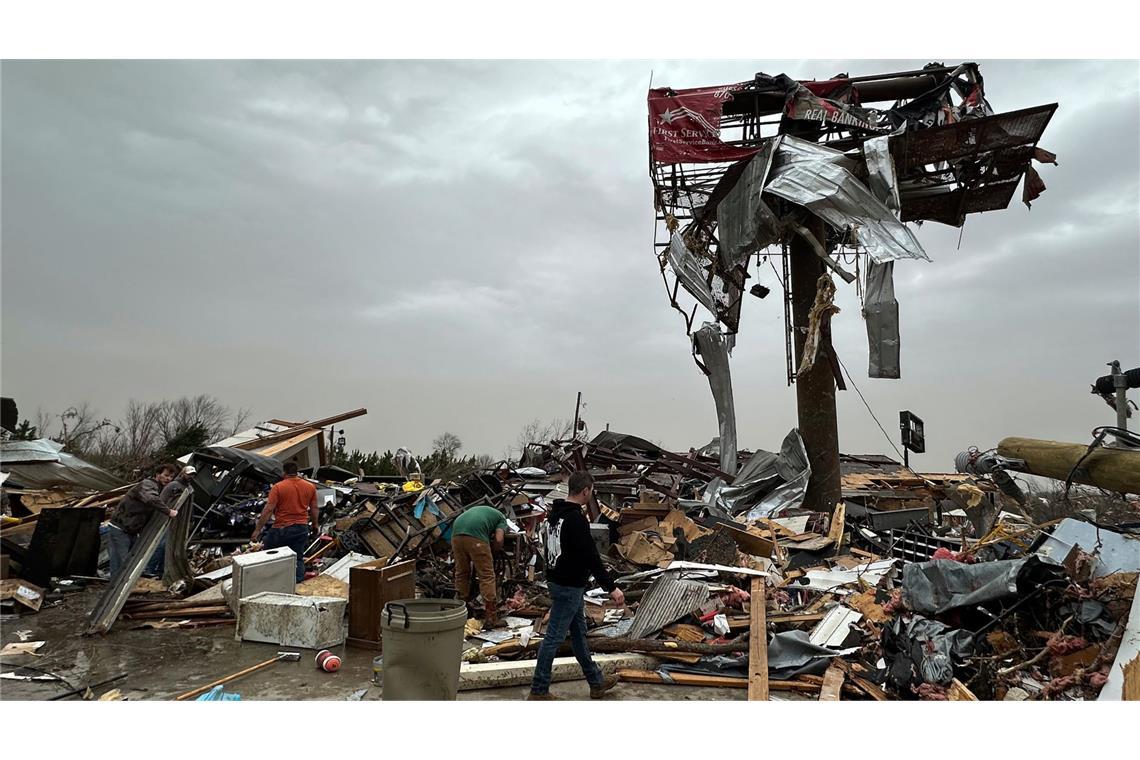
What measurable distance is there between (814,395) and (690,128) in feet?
19.1

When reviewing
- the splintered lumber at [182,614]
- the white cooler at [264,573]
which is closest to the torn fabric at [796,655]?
the white cooler at [264,573]

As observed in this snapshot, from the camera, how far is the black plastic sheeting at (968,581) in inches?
250

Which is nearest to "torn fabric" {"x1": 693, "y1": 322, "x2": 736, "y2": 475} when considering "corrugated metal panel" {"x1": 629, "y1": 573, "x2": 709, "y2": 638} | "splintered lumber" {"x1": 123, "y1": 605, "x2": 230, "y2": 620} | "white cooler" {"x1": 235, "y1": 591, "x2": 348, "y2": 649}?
"corrugated metal panel" {"x1": 629, "y1": 573, "x2": 709, "y2": 638}

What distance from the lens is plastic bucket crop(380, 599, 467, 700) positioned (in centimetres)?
481

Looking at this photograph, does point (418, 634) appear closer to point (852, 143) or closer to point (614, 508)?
point (614, 508)

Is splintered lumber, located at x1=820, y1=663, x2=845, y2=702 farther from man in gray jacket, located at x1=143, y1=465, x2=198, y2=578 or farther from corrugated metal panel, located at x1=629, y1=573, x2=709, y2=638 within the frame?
man in gray jacket, located at x1=143, y1=465, x2=198, y2=578

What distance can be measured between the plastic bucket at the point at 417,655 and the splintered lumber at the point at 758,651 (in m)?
2.39

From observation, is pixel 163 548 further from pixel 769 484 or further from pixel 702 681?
pixel 769 484

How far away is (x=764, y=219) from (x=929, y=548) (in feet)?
19.5

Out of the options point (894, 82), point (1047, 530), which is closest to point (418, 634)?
point (1047, 530)

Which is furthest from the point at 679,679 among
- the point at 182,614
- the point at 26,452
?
the point at 26,452

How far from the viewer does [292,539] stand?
9109mm

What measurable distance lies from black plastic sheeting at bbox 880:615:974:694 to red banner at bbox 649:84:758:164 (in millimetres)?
9923

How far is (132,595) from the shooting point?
909 cm
